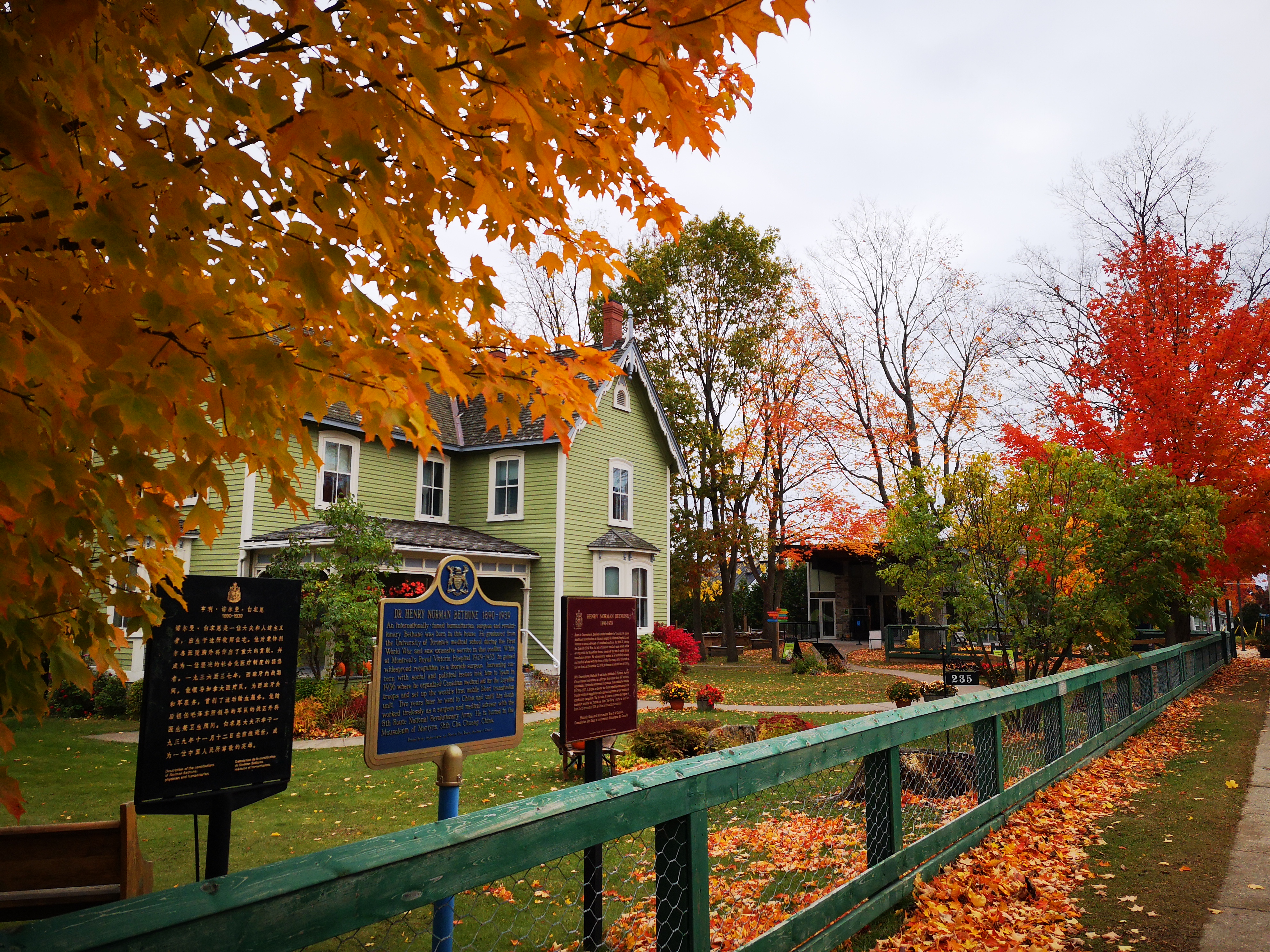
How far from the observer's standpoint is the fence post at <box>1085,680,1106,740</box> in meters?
9.40

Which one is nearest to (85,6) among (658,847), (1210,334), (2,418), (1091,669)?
(2,418)

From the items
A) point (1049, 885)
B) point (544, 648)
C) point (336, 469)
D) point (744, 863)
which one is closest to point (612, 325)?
point (336, 469)

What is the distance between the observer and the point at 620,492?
78.8ft

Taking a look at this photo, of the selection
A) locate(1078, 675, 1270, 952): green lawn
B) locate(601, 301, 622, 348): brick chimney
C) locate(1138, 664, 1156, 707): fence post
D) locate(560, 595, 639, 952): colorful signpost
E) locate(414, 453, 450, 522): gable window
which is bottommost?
locate(1078, 675, 1270, 952): green lawn

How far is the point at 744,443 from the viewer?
32.8m

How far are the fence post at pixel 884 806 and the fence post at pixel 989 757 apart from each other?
1877mm

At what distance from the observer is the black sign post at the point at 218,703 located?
11.6ft

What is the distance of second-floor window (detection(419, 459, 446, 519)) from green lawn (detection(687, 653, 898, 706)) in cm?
857

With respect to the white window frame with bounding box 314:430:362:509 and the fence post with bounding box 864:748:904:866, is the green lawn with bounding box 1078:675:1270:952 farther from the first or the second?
the white window frame with bounding box 314:430:362:509

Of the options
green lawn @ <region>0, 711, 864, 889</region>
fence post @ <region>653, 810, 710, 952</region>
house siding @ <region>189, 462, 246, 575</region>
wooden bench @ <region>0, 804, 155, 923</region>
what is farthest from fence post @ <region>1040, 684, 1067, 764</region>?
house siding @ <region>189, 462, 246, 575</region>

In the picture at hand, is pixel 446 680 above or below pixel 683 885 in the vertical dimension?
above

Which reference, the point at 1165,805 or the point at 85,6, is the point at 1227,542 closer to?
the point at 1165,805

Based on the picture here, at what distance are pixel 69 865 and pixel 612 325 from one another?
2201 centimetres

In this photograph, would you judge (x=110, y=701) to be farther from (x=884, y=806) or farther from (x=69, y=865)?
(x=884, y=806)
